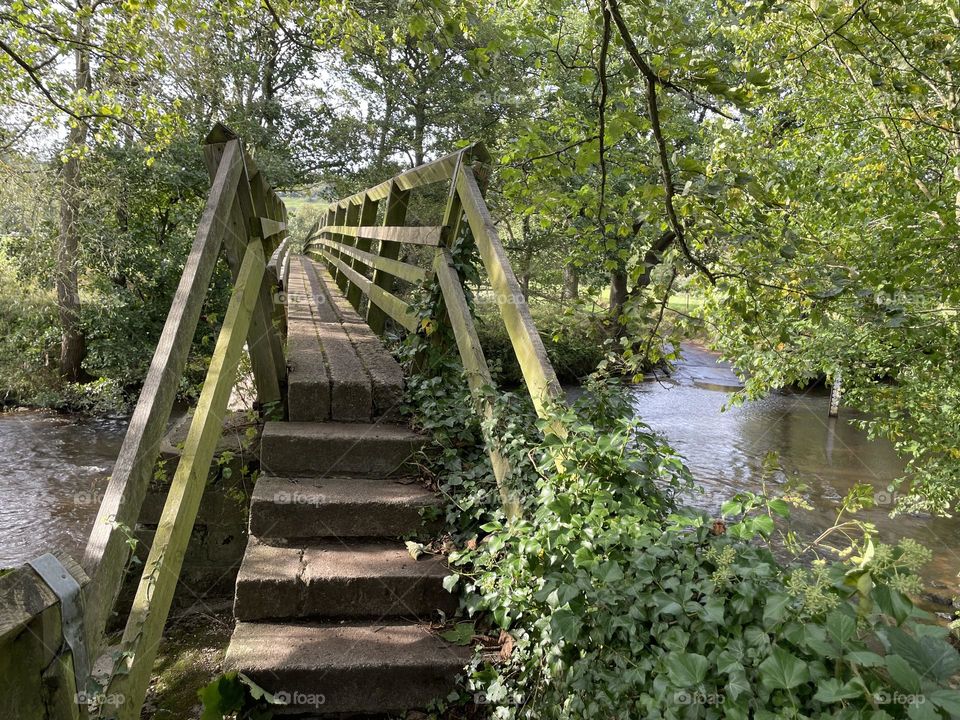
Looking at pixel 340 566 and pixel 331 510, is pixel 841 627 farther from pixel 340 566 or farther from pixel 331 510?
pixel 331 510

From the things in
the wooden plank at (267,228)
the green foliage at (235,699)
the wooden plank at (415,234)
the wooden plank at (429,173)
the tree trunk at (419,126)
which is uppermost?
the tree trunk at (419,126)

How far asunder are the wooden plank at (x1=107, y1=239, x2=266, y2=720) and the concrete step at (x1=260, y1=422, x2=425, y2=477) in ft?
1.60

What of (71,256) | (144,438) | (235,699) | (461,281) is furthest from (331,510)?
(71,256)

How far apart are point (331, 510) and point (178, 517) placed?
69 centimetres

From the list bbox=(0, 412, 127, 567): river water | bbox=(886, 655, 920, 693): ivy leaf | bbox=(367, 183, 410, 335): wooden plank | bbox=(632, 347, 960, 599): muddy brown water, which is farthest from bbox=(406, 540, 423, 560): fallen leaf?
bbox=(632, 347, 960, 599): muddy brown water

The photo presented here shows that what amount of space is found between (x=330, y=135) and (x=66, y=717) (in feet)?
65.5

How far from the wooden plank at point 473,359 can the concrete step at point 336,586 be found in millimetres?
517

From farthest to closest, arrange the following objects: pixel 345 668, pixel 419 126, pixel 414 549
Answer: pixel 419 126 → pixel 414 549 → pixel 345 668

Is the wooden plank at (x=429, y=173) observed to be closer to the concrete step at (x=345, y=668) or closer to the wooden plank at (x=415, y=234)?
the wooden plank at (x=415, y=234)

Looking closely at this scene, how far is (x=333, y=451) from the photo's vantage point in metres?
3.04

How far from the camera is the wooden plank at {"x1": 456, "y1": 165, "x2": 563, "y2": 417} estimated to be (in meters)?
2.21

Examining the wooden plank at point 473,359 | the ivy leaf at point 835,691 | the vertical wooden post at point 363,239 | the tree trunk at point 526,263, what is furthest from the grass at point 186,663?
the tree trunk at point 526,263

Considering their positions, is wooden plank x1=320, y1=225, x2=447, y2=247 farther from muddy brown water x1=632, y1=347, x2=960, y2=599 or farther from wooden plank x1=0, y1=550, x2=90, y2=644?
muddy brown water x1=632, y1=347, x2=960, y2=599

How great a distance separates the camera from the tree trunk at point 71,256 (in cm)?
1070
